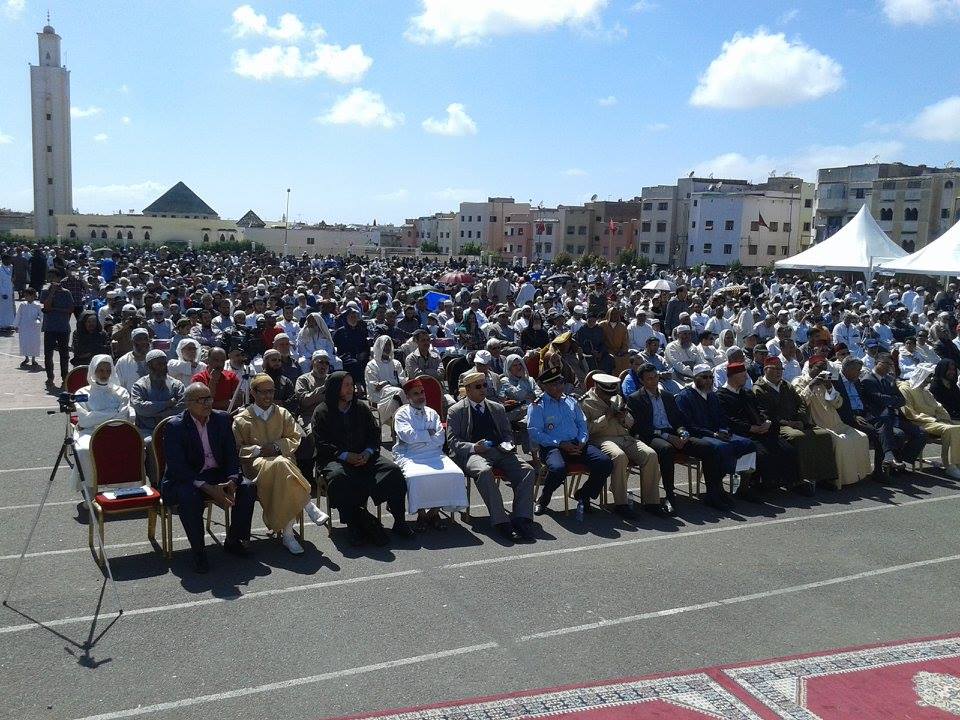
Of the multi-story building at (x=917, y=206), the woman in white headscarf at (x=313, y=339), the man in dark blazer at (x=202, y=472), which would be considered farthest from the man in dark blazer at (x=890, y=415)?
the multi-story building at (x=917, y=206)

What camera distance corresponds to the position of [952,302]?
23812 mm

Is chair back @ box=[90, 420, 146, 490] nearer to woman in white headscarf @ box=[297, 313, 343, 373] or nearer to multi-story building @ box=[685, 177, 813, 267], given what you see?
woman in white headscarf @ box=[297, 313, 343, 373]

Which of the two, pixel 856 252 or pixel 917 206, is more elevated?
pixel 917 206

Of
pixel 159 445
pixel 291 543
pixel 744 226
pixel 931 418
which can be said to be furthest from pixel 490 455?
pixel 744 226

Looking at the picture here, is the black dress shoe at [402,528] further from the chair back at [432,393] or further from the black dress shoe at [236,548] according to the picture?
the chair back at [432,393]

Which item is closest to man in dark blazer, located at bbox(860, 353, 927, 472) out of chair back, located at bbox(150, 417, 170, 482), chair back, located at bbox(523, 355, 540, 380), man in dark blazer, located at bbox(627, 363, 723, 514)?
man in dark blazer, located at bbox(627, 363, 723, 514)

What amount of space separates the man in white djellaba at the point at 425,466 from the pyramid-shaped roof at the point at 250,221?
112503 mm

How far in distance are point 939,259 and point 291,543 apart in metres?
18.7

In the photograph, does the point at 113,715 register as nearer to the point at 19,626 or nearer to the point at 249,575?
the point at 19,626

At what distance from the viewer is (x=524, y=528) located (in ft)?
23.9

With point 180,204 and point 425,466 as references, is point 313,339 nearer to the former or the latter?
point 425,466

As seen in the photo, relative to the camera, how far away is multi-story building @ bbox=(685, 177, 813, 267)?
77188mm

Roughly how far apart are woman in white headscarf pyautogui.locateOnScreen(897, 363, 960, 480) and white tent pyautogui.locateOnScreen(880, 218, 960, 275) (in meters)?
10.3

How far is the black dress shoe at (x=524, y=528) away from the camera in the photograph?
7215 mm
